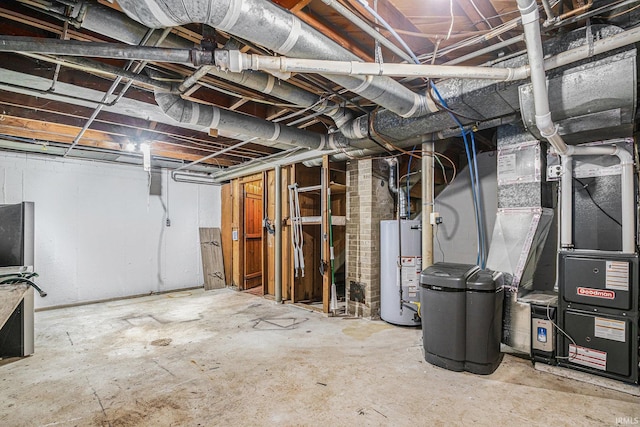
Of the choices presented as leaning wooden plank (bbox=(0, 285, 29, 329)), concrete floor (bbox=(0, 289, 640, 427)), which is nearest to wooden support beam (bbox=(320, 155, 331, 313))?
concrete floor (bbox=(0, 289, 640, 427))

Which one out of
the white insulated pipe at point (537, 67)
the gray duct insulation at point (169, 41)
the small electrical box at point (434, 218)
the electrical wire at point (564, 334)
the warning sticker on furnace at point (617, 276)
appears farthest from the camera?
the small electrical box at point (434, 218)

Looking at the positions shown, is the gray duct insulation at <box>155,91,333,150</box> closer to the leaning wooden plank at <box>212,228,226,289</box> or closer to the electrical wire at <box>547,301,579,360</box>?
the electrical wire at <box>547,301,579,360</box>

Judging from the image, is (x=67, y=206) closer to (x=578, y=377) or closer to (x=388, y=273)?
(x=388, y=273)

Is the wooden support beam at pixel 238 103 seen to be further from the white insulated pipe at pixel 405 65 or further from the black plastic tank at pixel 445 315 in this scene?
the black plastic tank at pixel 445 315

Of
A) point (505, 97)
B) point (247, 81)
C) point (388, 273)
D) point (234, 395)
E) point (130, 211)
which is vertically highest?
point (247, 81)

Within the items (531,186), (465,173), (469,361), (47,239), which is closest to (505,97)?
(531,186)

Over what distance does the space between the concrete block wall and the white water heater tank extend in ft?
0.71

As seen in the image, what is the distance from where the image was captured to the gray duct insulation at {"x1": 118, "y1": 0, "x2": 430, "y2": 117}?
144 centimetres

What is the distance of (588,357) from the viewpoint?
239 centimetres

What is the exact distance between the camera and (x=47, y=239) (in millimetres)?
4867

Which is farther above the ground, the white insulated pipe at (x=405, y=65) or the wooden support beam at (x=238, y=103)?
the wooden support beam at (x=238, y=103)

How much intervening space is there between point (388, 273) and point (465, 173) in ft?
5.50

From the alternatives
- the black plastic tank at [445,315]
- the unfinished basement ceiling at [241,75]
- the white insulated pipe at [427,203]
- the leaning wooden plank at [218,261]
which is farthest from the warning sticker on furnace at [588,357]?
the leaning wooden plank at [218,261]

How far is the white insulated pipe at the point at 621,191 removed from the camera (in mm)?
2529
